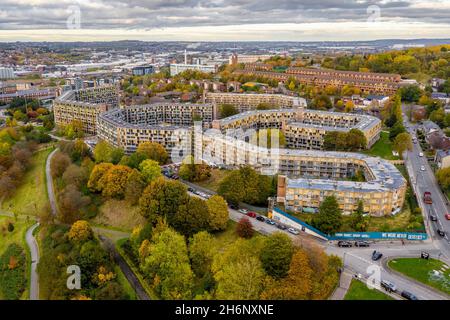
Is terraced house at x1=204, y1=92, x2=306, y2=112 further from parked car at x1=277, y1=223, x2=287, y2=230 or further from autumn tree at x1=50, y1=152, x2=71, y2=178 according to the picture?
parked car at x1=277, y1=223, x2=287, y2=230

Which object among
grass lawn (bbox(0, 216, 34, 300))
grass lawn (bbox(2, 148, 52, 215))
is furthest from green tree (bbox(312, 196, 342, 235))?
grass lawn (bbox(2, 148, 52, 215))

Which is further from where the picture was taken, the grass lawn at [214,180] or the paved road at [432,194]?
the grass lawn at [214,180]

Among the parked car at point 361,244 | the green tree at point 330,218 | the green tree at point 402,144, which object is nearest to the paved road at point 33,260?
the green tree at point 330,218

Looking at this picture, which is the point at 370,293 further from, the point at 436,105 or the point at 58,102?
the point at 58,102

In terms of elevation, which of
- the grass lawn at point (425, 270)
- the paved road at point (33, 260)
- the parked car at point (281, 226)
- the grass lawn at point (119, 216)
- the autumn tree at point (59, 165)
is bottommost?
the paved road at point (33, 260)

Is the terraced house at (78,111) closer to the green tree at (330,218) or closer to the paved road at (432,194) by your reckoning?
the green tree at (330,218)

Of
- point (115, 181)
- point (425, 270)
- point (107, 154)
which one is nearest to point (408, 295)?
point (425, 270)

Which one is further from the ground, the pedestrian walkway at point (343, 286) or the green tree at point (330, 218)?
the green tree at point (330, 218)
